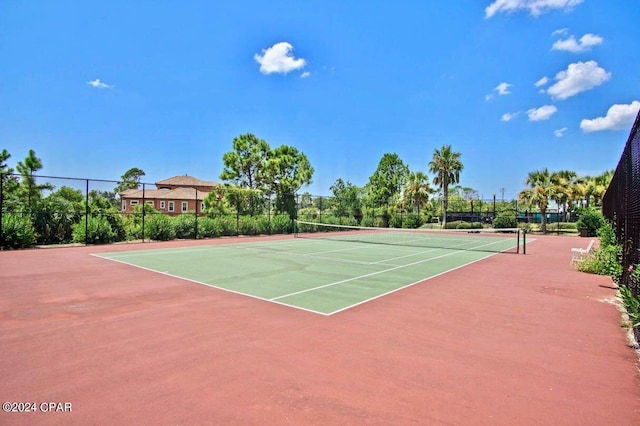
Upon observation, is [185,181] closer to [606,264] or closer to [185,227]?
[185,227]

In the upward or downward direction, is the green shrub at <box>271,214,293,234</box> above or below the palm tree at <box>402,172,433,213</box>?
below

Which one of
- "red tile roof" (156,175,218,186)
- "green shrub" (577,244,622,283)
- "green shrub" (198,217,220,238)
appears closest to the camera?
"green shrub" (577,244,622,283)

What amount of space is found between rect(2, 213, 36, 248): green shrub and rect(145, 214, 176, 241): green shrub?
5.18 metres

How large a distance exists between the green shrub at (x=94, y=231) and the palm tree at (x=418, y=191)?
28.0 metres

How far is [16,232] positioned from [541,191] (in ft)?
112

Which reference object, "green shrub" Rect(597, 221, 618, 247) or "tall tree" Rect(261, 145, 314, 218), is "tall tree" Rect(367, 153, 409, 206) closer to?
"tall tree" Rect(261, 145, 314, 218)

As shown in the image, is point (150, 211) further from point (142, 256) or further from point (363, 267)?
point (363, 267)

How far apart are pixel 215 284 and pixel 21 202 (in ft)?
48.7

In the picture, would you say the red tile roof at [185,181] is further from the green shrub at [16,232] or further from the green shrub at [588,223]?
the green shrub at [588,223]

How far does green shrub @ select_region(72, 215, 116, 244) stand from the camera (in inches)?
680

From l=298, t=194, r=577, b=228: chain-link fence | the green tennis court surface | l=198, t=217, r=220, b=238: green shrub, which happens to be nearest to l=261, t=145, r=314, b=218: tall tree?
l=298, t=194, r=577, b=228: chain-link fence

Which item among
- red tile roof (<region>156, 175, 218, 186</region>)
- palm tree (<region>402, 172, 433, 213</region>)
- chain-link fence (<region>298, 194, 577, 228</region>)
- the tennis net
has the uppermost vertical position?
red tile roof (<region>156, 175, 218, 186</region>)

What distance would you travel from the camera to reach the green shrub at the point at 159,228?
65.4ft

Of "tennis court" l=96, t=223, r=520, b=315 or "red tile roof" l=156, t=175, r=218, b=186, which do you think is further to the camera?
"red tile roof" l=156, t=175, r=218, b=186
